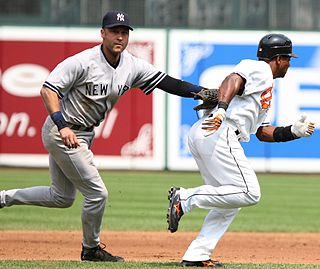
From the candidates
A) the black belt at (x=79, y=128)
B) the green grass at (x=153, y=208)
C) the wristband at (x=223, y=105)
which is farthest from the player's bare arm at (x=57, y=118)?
the green grass at (x=153, y=208)

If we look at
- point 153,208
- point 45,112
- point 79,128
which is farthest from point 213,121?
point 45,112

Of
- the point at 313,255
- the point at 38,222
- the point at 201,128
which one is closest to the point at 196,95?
the point at 201,128

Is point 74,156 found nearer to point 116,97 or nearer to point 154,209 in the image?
point 116,97

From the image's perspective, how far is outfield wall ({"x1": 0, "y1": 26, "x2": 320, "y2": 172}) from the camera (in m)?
17.8

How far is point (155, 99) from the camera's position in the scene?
17.9 metres

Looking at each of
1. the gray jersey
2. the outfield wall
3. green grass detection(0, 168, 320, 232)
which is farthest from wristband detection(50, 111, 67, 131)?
the outfield wall

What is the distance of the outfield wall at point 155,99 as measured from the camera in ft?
58.2

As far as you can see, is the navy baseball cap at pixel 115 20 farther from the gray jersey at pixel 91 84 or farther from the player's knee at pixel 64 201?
the player's knee at pixel 64 201

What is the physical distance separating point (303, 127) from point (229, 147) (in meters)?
0.66

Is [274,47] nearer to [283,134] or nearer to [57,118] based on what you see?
[283,134]

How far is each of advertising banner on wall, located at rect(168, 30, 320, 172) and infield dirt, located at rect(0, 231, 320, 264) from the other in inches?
306

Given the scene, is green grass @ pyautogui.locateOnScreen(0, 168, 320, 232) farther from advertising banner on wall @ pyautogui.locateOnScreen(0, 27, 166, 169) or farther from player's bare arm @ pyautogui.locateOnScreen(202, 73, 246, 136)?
player's bare arm @ pyautogui.locateOnScreen(202, 73, 246, 136)

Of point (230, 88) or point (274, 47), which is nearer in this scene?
point (230, 88)

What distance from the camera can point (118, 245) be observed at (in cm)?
877
